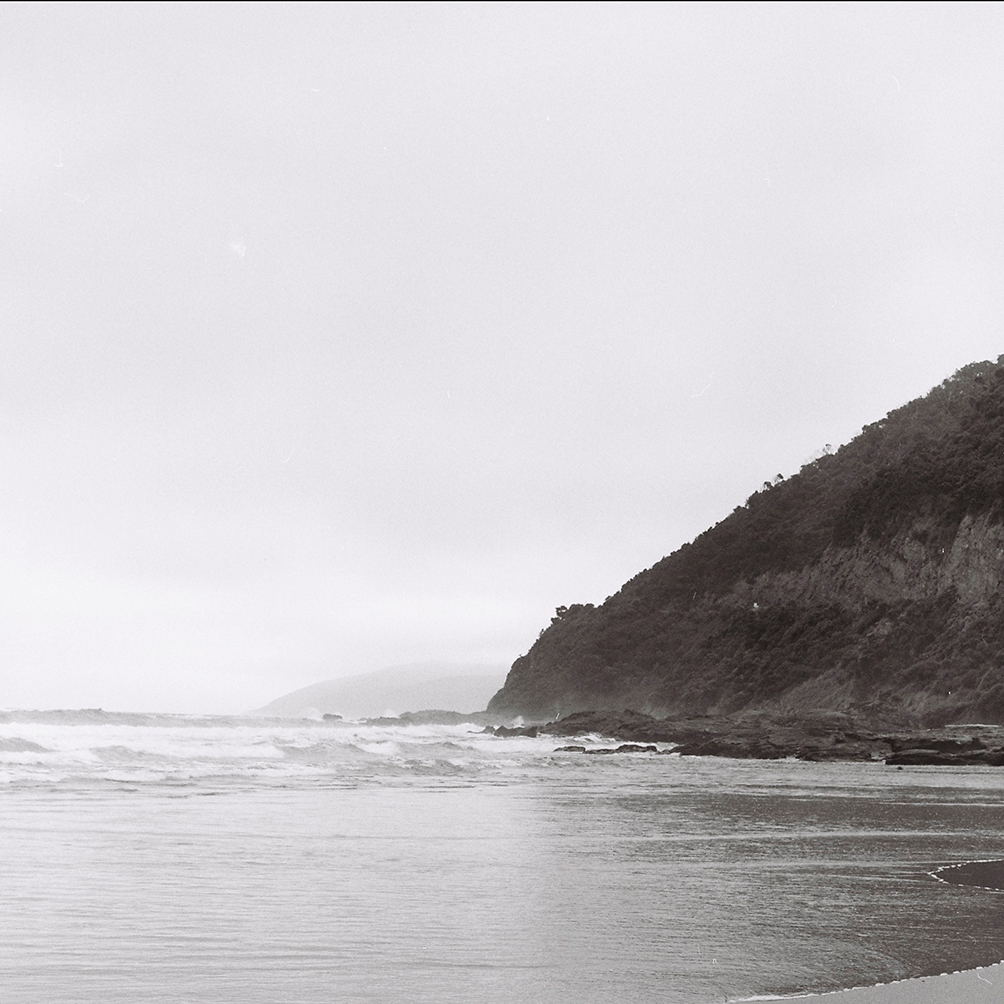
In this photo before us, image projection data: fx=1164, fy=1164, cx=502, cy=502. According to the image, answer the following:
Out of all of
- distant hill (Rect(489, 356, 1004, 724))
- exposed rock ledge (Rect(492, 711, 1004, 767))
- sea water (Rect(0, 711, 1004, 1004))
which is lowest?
exposed rock ledge (Rect(492, 711, 1004, 767))

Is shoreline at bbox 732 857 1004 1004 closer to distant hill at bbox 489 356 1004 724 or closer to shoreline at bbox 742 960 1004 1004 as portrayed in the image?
shoreline at bbox 742 960 1004 1004

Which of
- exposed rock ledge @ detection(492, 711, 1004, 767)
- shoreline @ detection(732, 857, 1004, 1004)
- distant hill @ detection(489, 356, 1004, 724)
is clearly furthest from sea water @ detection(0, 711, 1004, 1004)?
distant hill @ detection(489, 356, 1004, 724)

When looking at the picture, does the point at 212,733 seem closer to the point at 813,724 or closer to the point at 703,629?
the point at 813,724

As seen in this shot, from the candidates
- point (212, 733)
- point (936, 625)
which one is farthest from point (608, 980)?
point (936, 625)

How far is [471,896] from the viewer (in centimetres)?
775

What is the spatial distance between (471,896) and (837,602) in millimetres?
76808

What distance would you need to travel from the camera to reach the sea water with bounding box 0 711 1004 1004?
17.3 feet

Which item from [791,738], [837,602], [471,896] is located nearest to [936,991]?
[471,896]

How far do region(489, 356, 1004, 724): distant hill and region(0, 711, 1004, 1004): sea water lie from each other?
5173 cm

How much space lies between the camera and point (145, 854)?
969 centimetres

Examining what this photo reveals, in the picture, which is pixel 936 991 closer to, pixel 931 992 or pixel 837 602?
pixel 931 992

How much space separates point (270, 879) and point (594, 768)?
23810 millimetres

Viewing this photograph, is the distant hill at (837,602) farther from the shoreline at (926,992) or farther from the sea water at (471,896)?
the shoreline at (926,992)

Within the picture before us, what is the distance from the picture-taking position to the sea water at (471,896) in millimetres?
5262
